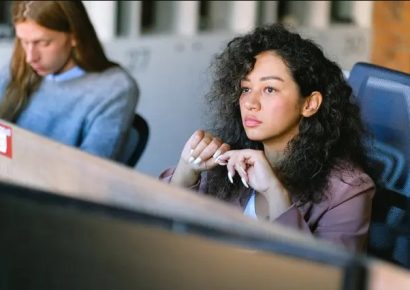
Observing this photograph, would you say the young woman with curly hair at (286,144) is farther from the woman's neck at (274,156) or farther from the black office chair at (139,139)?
the black office chair at (139,139)

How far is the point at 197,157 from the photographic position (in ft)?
5.29

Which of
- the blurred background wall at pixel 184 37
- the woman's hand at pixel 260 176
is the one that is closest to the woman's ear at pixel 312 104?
the woman's hand at pixel 260 176

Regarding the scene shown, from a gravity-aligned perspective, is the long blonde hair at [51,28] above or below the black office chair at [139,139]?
above

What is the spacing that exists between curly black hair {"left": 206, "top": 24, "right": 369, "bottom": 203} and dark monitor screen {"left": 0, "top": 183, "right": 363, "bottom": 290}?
28.6 inches

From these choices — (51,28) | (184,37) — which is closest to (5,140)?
(51,28)

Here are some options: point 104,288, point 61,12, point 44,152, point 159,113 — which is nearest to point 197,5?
point 159,113

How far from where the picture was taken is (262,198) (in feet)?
5.03

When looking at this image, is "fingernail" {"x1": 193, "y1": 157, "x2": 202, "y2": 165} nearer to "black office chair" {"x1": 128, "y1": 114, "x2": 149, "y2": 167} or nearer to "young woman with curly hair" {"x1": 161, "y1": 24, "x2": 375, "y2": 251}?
"young woman with curly hair" {"x1": 161, "y1": 24, "x2": 375, "y2": 251}

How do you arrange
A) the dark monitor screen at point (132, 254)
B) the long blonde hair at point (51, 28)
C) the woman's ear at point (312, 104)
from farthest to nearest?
the long blonde hair at point (51, 28) < the woman's ear at point (312, 104) < the dark monitor screen at point (132, 254)

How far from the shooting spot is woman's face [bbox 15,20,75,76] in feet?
7.81

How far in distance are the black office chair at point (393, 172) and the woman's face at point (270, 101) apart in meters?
0.38

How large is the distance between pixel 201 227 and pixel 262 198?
809 mm

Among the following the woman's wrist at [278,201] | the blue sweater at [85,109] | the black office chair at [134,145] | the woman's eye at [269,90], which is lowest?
the black office chair at [134,145]

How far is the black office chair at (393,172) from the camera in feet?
6.24
